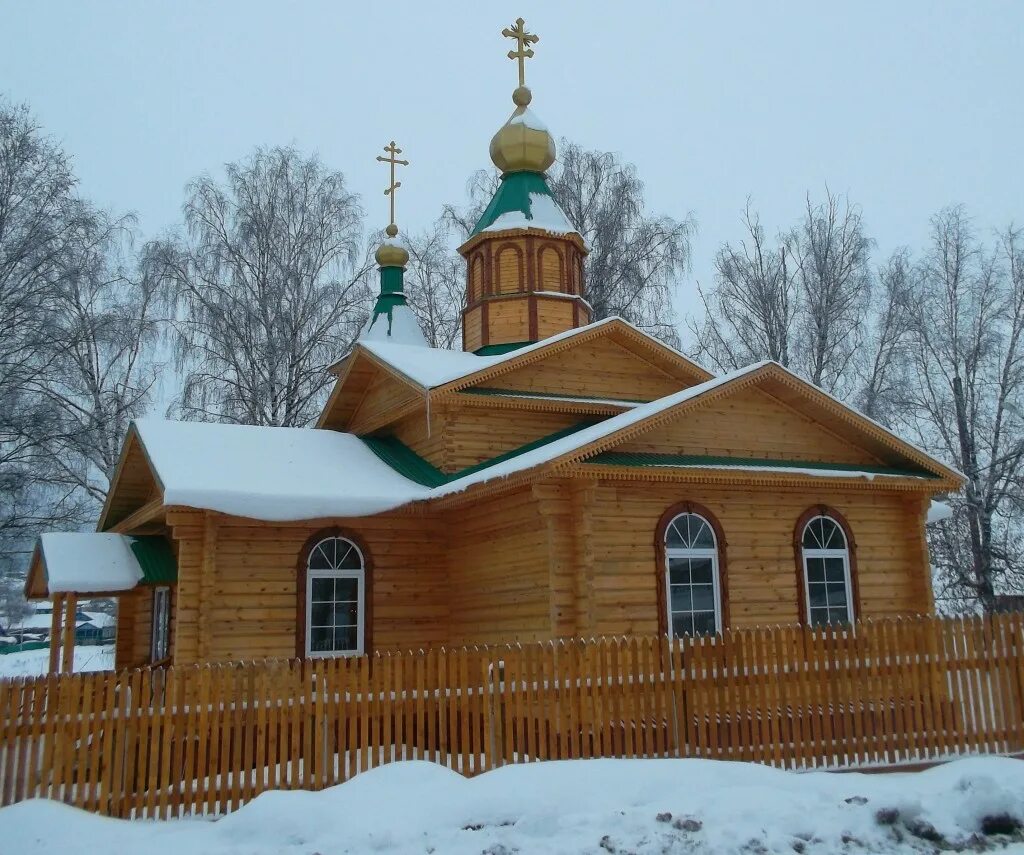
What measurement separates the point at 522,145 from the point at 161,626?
403 inches

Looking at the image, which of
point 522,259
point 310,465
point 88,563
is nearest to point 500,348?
point 522,259

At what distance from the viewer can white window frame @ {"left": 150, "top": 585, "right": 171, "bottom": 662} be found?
1376 cm

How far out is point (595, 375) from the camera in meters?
15.0

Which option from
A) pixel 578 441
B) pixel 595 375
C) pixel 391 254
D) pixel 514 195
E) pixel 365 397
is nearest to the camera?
pixel 578 441

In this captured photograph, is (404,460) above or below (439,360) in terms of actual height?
below

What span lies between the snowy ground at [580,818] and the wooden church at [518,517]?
395 cm

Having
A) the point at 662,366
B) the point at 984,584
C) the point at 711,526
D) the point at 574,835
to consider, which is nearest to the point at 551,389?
the point at 662,366

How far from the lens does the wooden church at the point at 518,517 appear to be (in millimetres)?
11320

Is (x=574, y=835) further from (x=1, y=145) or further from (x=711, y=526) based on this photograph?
(x=1, y=145)

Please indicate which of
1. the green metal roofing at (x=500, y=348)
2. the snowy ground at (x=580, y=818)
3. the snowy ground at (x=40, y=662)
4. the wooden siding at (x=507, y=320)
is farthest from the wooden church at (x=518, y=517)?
the snowy ground at (x=40, y=662)

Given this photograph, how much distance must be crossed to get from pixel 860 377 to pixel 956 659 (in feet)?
57.8

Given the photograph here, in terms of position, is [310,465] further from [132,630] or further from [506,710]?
[506,710]

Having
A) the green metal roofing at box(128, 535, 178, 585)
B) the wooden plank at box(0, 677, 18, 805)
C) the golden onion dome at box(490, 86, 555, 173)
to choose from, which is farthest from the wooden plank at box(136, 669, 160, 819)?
the golden onion dome at box(490, 86, 555, 173)

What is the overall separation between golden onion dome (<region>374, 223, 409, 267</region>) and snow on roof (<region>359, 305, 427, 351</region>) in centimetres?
121
